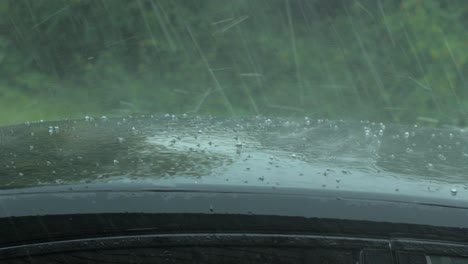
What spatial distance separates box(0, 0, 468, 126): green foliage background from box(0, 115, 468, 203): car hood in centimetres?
751

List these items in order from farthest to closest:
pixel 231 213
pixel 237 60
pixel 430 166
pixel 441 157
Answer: pixel 237 60 < pixel 441 157 < pixel 430 166 < pixel 231 213

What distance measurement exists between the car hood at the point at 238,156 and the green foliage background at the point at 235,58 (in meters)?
7.51

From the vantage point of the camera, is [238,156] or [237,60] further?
[237,60]

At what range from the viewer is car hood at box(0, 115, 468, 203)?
1.83 metres

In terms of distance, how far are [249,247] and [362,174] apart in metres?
0.38

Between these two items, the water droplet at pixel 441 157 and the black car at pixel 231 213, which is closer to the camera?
the black car at pixel 231 213

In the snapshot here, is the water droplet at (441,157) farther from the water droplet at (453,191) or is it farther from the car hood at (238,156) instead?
the water droplet at (453,191)

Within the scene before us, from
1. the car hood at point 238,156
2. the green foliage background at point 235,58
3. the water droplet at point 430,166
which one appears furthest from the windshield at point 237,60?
the water droplet at point 430,166

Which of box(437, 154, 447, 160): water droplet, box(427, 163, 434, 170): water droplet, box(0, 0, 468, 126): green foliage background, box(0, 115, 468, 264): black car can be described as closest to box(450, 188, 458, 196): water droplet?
box(0, 115, 468, 264): black car

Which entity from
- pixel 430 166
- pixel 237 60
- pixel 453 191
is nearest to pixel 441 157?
pixel 430 166

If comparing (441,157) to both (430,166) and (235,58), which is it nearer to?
(430,166)

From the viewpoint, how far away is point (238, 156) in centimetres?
210

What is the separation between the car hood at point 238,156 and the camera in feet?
5.99

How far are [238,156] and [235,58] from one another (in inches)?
355
